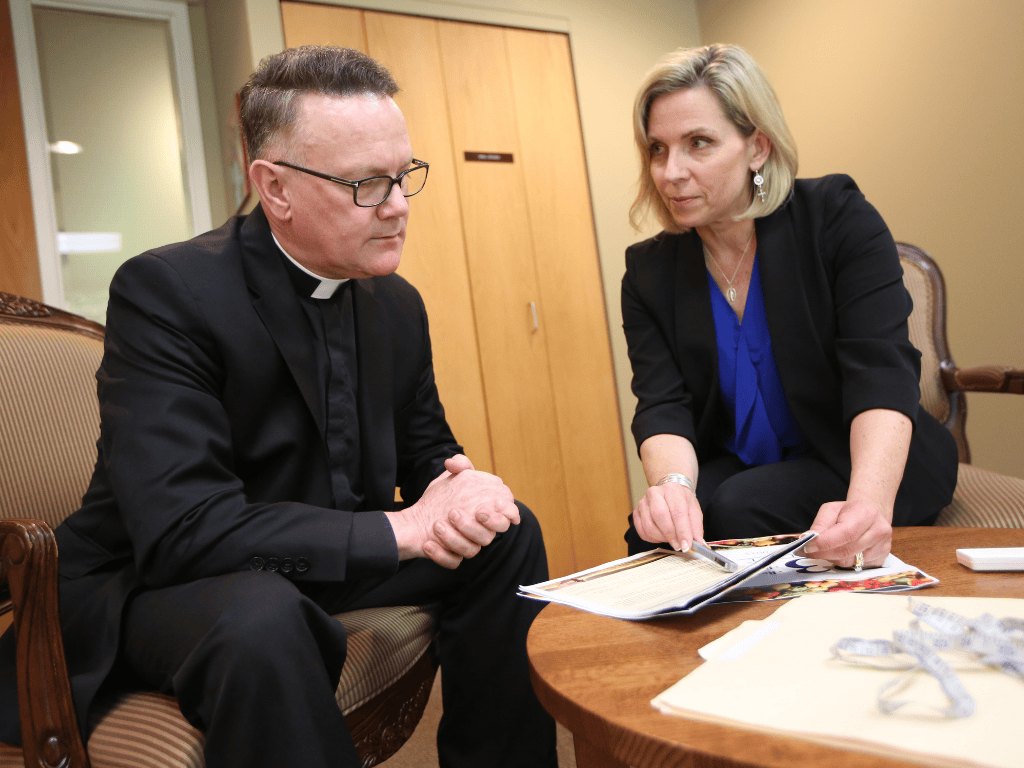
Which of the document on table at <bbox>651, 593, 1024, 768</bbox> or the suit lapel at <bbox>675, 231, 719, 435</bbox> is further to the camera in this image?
the suit lapel at <bbox>675, 231, 719, 435</bbox>

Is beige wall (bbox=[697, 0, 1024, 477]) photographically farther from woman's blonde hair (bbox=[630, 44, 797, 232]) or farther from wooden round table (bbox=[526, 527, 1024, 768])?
wooden round table (bbox=[526, 527, 1024, 768])

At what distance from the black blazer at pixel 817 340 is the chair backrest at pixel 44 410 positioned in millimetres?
1126

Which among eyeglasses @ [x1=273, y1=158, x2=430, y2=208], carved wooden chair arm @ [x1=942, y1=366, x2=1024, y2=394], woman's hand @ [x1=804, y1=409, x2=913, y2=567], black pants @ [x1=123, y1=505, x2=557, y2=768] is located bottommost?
black pants @ [x1=123, y1=505, x2=557, y2=768]

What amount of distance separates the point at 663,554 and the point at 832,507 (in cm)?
25

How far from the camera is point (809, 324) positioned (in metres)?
1.56

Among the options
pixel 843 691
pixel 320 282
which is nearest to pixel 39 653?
pixel 320 282

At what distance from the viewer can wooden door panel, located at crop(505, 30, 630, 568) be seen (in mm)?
3410

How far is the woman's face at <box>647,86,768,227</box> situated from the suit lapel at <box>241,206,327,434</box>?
828 millimetres

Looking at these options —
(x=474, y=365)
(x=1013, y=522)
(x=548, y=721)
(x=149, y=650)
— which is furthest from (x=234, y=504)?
(x=474, y=365)

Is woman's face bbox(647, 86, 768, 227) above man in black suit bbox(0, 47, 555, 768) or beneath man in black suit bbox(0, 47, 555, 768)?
above

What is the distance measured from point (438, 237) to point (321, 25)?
933 millimetres

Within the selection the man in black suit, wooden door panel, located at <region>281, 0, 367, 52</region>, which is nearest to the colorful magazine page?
the man in black suit

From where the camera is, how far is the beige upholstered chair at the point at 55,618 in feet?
3.02

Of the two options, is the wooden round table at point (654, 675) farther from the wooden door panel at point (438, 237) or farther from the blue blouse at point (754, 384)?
the wooden door panel at point (438, 237)
